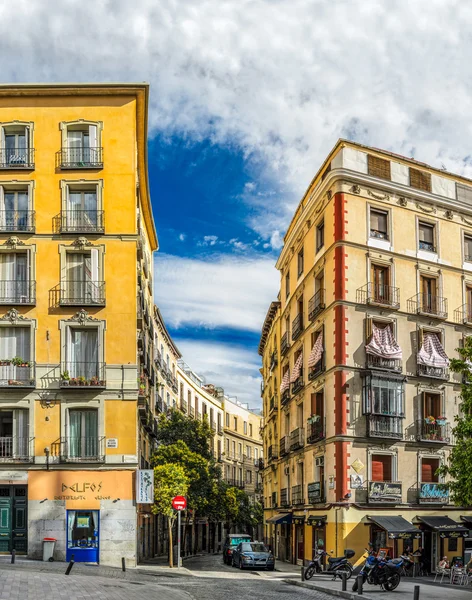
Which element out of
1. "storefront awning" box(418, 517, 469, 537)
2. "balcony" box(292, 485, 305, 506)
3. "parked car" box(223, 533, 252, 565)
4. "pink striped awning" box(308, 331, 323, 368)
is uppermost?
"pink striped awning" box(308, 331, 323, 368)

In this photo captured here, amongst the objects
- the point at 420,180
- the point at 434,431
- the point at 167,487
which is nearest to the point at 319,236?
the point at 420,180

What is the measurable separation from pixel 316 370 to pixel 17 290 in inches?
571

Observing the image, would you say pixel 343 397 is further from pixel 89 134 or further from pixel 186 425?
pixel 186 425

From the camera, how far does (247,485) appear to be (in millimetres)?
99500

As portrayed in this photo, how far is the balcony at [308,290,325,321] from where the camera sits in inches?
1641

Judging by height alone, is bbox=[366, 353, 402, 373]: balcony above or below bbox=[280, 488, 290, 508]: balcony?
above

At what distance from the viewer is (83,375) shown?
37812 mm

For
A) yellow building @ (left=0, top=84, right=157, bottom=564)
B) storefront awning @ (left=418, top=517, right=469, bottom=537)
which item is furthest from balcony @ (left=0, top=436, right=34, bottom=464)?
storefront awning @ (left=418, top=517, right=469, bottom=537)

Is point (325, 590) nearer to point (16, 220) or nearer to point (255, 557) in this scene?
point (255, 557)

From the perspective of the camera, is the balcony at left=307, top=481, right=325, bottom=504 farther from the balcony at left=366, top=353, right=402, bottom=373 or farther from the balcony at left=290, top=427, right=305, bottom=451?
the balcony at left=366, top=353, right=402, bottom=373

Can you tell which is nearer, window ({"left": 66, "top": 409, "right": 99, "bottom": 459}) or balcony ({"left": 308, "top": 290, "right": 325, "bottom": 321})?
window ({"left": 66, "top": 409, "right": 99, "bottom": 459})

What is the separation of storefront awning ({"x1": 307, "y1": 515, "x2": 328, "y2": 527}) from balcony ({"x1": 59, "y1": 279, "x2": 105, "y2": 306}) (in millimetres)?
13624

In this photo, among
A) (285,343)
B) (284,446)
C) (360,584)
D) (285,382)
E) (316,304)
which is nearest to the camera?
(360,584)

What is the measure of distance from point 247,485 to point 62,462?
6482 cm
